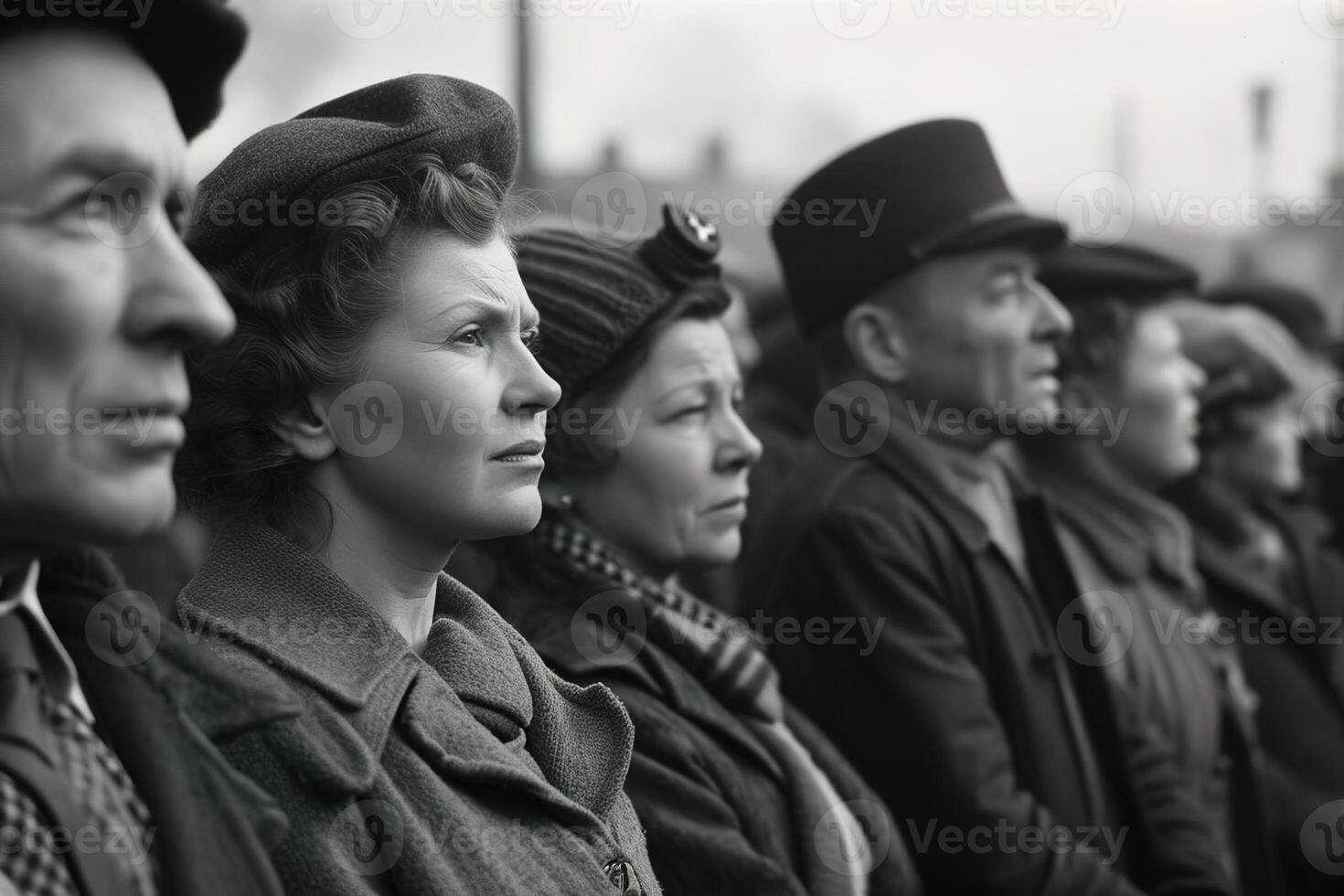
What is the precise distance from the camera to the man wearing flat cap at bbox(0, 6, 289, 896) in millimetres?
1640

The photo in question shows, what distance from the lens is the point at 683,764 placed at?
308 centimetres

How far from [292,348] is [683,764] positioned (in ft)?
3.92

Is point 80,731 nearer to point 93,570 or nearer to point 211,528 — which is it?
point 93,570

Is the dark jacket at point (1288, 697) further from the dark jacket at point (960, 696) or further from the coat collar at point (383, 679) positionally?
the coat collar at point (383, 679)

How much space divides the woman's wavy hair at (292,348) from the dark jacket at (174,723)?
51 cm

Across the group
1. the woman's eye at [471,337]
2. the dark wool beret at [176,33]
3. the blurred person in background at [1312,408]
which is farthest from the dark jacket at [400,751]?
the blurred person in background at [1312,408]

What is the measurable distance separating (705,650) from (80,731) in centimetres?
173

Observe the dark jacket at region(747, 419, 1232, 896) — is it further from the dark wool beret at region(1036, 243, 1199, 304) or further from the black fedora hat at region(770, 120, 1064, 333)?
the dark wool beret at region(1036, 243, 1199, 304)

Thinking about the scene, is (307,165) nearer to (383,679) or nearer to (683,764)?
(383,679)

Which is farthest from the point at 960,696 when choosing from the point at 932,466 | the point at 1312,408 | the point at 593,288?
the point at 1312,408

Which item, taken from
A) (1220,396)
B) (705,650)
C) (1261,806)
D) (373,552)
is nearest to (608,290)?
(705,650)

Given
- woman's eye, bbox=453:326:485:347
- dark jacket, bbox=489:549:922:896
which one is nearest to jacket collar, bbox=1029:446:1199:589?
dark jacket, bbox=489:549:922:896

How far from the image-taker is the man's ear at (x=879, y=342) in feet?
14.7

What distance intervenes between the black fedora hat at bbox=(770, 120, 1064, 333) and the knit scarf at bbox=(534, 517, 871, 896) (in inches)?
56.4
